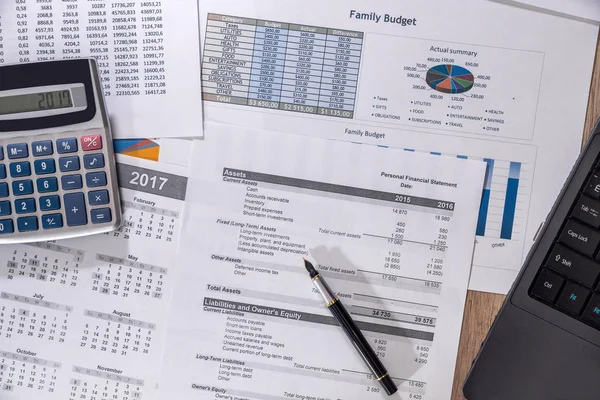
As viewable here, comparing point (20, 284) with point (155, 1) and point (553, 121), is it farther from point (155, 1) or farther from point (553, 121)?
point (553, 121)

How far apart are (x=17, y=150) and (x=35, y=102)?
47 millimetres

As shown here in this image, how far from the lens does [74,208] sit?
512mm

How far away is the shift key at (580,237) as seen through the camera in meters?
0.46

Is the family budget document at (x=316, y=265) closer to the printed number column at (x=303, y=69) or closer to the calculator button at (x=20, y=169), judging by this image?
the printed number column at (x=303, y=69)

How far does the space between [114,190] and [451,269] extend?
33 centimetres

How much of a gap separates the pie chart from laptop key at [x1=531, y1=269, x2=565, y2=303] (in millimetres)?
186

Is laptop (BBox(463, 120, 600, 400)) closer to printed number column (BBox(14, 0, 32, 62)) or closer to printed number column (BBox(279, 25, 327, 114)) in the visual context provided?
printed number column (BBox(279, 25, 327, 114))

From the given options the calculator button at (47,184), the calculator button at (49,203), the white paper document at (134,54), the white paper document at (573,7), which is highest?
the white paper document at (573,7)

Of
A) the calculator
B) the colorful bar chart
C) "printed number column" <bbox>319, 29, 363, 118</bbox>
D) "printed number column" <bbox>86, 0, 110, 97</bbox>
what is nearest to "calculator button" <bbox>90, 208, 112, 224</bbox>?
the calculator

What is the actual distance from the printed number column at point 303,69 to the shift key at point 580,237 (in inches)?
9.7

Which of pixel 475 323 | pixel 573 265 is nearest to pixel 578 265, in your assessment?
pixel 573 265

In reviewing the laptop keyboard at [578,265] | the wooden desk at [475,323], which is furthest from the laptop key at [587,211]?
the wooden desk at [475,323]

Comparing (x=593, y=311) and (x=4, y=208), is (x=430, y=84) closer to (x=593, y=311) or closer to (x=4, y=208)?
(x=593, y=311)

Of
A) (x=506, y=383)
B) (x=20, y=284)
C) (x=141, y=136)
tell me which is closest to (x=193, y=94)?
(x=141, y=136)
